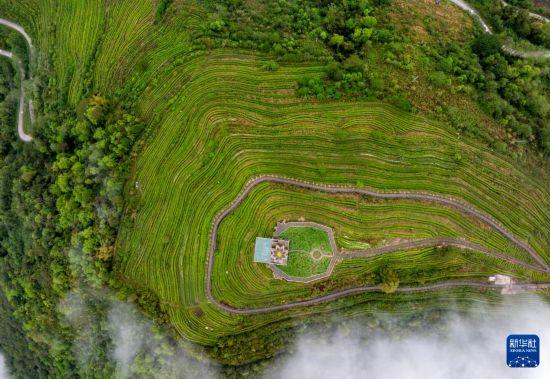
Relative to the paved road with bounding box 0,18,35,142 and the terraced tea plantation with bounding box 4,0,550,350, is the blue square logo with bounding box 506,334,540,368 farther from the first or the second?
the paved road with bounding box 0,18,35,142

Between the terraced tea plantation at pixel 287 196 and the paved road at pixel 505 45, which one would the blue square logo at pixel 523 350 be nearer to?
the terraced tea plantation at pixel 287 196

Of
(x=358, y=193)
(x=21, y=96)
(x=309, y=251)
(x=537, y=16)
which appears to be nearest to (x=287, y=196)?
(x=309, y=251)

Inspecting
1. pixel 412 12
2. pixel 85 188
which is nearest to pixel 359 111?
pixel 412 12

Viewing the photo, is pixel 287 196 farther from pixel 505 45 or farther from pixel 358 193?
pixel 505 45

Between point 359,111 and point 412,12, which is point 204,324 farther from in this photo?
point 412,12

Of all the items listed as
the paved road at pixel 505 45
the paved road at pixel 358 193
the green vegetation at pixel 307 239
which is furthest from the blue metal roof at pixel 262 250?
the paved road at pixel 505 45

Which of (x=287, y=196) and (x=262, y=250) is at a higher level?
(x=287, y=196)
